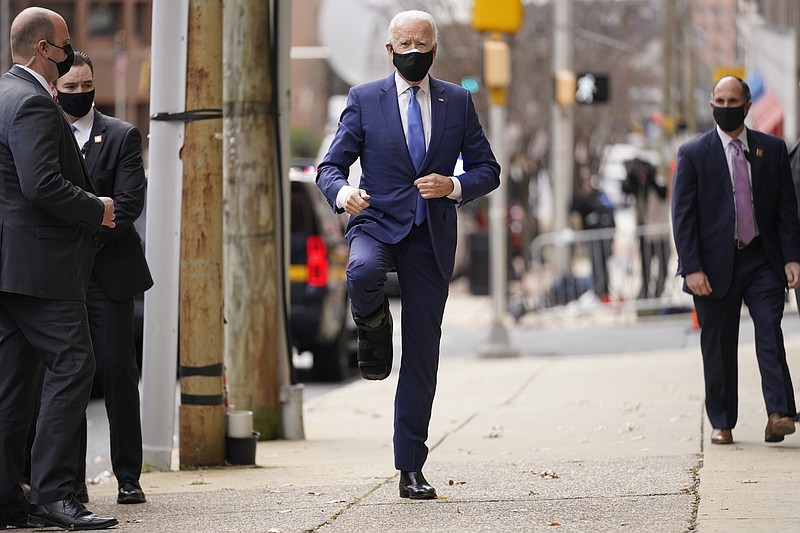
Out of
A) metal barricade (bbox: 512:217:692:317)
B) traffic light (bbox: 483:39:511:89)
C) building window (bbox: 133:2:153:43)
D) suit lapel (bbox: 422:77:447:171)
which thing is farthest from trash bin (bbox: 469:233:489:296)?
building window (bbox: 133:2:153:43)

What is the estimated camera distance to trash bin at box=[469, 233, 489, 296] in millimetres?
26516

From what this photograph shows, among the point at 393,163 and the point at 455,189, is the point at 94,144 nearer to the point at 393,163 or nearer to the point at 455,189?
the point at 393,163

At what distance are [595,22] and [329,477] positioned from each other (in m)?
33.4

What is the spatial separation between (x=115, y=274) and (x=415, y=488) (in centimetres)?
169

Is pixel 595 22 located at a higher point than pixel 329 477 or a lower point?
higher

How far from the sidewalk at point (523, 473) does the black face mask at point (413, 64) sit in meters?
1.79

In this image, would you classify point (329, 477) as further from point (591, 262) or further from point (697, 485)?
point (591, 262)

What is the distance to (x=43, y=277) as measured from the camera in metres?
5.83

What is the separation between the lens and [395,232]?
6188 mm

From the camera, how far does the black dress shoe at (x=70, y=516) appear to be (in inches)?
231

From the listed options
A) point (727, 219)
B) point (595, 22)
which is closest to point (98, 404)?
point (727, 219)

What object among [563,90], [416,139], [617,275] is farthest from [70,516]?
[563,90]

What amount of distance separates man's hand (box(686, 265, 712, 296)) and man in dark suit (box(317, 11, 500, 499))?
6.22 feet

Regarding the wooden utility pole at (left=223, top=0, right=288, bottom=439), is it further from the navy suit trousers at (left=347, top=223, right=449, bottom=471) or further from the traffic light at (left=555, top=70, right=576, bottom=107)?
the traffic light at (left=555, top=70, right=576, bottom=107)
